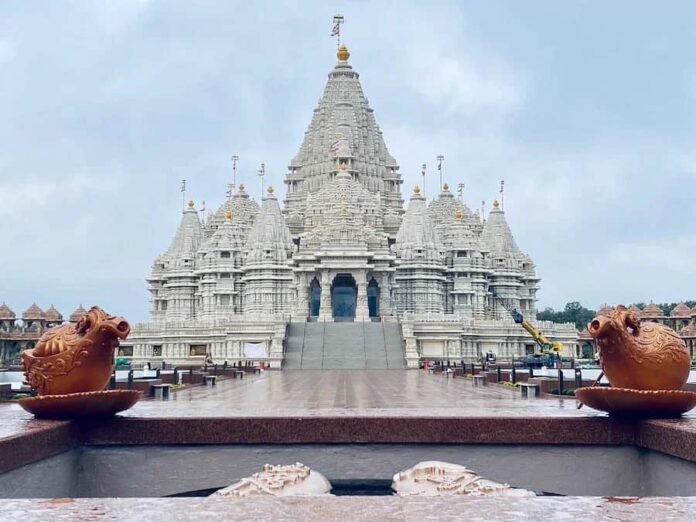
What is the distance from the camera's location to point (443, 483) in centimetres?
912

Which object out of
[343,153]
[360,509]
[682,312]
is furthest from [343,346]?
[360,509]

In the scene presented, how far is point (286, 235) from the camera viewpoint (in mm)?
73188

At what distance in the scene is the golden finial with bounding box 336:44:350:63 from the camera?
84.9 m

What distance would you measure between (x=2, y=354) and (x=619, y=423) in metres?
78.5

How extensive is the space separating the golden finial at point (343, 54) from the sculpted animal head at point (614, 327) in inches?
3000

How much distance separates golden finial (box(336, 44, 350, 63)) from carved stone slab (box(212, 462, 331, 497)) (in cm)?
7842

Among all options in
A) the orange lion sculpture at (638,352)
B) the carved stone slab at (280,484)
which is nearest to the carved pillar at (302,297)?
the orange lion sculpture at (638,352)

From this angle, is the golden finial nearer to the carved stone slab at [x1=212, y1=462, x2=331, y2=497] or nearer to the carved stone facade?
the carved stone facade

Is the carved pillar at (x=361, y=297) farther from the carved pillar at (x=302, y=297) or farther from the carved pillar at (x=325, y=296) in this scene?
the carved pillar at (x=302, y=297)

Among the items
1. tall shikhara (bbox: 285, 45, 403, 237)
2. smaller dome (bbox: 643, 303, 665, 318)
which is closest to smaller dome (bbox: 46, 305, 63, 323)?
tall shikhara (bbox: 285, 45, 403, 237)

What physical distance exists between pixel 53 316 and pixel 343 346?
153 feet

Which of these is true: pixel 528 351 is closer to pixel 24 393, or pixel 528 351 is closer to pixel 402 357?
pixel 402 357

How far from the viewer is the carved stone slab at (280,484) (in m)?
8.62

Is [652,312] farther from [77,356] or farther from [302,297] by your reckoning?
[77,356]
